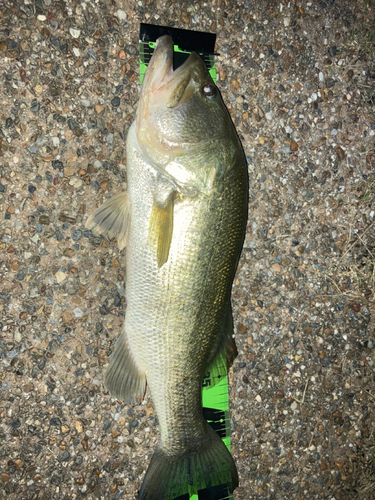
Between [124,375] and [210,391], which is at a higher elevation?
[124,375]

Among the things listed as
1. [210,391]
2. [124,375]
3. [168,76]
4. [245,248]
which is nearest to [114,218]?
[168,76]

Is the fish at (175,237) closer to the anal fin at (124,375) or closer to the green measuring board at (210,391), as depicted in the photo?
the anal fin at (124,375)

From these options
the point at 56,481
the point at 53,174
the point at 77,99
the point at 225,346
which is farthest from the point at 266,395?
the point at 77,99

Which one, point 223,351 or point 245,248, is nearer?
point 223,351

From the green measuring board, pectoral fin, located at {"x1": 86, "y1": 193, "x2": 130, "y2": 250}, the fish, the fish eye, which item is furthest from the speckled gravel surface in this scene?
the fish eye

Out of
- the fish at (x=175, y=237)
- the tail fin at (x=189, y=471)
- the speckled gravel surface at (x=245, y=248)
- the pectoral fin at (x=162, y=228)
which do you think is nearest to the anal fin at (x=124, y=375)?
the fish at (x=175, y=237)

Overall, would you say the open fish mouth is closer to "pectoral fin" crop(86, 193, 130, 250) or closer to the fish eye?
the fish eye

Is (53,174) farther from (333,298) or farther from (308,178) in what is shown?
(333,298)

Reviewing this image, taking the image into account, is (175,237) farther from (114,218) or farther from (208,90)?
(208,90)
